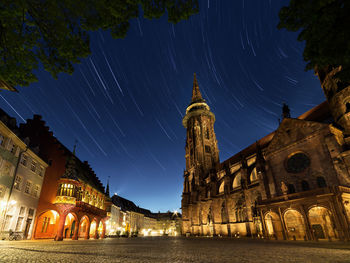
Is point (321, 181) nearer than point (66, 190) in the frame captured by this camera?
Yes

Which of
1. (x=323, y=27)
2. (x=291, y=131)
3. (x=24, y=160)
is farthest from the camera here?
(x=291, y=131)

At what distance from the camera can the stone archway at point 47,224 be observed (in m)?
24.3

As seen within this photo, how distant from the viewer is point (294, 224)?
2412 cm

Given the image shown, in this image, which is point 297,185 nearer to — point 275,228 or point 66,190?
point 275,228

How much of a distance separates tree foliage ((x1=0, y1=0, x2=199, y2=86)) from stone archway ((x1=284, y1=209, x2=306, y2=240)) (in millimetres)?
25625

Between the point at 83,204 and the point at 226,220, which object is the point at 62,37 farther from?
the point at 226,220

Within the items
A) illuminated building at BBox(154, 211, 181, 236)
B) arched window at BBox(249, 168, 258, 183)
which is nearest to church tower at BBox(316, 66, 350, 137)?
arched window at BBox(249, 168, 258, 183)

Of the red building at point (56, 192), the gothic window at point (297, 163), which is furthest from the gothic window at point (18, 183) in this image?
the gothic window at point (297, 163)

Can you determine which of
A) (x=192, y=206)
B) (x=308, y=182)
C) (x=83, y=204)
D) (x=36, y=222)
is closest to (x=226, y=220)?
(x=192, y=206)

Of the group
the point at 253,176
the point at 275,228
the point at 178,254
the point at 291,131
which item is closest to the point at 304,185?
the point at 275,228

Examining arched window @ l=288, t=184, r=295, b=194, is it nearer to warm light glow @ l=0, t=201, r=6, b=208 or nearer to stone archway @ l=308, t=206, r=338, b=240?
stone archway @ l=308, t=206, r=338, b=240

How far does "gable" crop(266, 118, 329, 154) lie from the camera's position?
25605mm

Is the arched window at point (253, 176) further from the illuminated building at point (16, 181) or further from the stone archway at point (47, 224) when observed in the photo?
the illuminated building at point (16, 181)

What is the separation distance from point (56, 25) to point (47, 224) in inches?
1117
